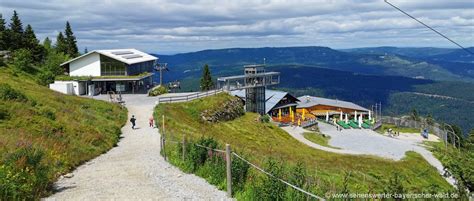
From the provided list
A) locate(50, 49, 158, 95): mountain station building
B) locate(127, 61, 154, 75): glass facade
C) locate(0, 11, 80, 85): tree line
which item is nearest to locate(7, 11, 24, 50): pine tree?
locate(0, 11, 80, 85): tree line

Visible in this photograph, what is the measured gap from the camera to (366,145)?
54.2 m

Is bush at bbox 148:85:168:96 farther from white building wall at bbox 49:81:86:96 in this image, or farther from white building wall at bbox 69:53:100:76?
white building wall at bbox 69:53:100:76

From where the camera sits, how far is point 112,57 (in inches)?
2494

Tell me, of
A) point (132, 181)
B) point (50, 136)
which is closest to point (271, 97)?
point (50, 136)

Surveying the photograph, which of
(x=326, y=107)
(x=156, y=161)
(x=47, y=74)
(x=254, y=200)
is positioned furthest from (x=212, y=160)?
(x=326, y=107)

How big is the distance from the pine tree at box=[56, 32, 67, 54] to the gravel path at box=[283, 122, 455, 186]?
153 ft

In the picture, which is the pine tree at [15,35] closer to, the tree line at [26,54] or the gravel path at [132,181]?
the tree line at [26,54]

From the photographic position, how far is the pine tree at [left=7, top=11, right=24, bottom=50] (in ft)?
216

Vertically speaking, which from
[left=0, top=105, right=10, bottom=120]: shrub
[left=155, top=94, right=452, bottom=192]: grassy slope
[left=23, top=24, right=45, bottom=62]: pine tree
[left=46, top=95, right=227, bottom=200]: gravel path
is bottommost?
[left=155, top=94, right=452, bottom=192]: grassy slope

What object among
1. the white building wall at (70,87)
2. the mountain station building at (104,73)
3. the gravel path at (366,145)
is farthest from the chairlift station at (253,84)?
the white building wall at (70,87)

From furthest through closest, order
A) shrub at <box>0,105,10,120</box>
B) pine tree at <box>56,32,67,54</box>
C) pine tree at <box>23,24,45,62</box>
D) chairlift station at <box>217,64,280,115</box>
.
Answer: pine tree at <box>56,32,67,54</box>, pine tree at <box>23,24,45,62</box>, chairlift station at <box>217,64,280,115</box>, shrub at <box>0,105,10,120</box>

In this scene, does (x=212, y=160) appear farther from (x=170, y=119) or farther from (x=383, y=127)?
(x=383, y=127)

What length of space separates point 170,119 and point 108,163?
17.7 metres

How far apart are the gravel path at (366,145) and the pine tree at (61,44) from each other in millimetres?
46550
